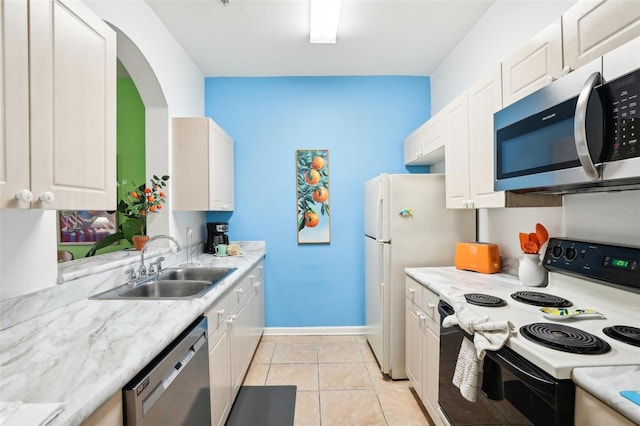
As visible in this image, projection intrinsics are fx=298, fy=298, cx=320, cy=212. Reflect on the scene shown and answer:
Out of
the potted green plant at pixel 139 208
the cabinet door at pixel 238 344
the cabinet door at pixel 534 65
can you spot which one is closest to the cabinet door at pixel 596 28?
the cabinet door at pixel 534 65

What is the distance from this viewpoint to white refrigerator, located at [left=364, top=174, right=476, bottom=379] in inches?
95.2

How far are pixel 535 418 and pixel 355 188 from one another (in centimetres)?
263

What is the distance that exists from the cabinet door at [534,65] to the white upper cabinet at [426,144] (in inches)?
30.9

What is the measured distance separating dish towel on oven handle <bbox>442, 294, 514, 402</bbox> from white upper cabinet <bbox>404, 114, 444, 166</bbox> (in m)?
1.53

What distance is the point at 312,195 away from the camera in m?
3.38

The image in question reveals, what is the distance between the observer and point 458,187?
2104 millimetres

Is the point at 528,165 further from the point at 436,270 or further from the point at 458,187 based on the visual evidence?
the point at 436,270

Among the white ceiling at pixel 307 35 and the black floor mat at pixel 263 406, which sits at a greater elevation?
the white ceiling at pixel 307 35

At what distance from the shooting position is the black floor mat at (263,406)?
200cm

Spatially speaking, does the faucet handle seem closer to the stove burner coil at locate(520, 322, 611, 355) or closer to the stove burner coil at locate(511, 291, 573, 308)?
the stove burner coil at locate(520, 322, 611, 355)

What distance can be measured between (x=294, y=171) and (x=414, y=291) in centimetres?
188

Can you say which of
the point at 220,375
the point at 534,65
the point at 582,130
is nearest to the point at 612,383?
the point at 582,130

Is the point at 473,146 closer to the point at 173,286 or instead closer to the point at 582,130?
the point at 582,130

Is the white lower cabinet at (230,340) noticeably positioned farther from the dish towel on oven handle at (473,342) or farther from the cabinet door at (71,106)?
the dish towel on oven handle at (473,342)
